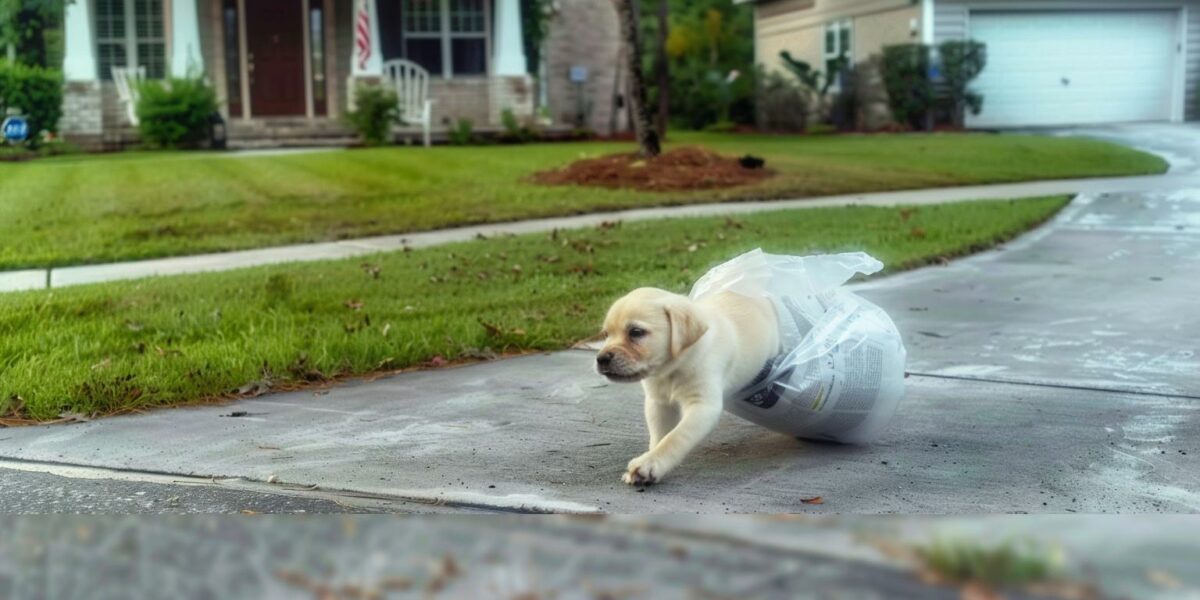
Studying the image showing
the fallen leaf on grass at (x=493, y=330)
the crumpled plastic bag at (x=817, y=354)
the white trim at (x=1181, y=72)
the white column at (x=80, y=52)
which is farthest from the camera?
the white trim at (x=1181, y=72)

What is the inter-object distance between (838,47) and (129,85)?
16.1 metres

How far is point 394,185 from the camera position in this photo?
46.1 ft

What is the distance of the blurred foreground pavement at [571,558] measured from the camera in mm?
853

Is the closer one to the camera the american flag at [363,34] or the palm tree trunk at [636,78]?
the palm tree trunk at [636,78]

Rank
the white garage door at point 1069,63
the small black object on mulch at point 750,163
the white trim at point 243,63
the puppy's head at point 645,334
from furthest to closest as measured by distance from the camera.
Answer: the white garage door at point 1069,63 → the white trim at point 243,63 → the small black object on mulch at point 750,163 → the puppy's head at point 645,334

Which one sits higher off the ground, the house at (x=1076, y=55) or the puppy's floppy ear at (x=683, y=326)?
the house at (x=1076, y=55)

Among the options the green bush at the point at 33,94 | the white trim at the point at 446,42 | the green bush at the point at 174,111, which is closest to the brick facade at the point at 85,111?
the green bush at the point at 174,111

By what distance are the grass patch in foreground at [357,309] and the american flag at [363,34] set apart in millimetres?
12555

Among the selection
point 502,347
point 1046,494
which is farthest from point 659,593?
point 502,347

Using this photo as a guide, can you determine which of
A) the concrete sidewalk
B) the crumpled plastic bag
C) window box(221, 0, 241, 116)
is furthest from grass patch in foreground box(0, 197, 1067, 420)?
window box(221, 0, 241, 116)

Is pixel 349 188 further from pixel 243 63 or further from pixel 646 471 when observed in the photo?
pixel 646 471

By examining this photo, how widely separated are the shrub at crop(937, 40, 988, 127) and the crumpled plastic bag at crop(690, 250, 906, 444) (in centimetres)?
2221

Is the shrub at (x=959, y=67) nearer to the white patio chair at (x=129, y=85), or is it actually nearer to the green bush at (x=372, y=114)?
the green bush at (x=372, y=114)

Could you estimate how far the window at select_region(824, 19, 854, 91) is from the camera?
1115 inches
